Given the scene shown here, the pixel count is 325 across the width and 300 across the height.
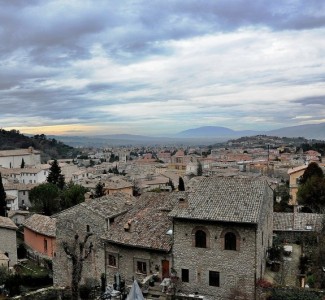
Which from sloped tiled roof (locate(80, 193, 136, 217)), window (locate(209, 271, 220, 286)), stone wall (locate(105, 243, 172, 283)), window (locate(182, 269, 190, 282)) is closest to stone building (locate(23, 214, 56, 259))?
sloped tiled roof (locate(80, 193, 136, 217))

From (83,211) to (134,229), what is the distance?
402 centimetres

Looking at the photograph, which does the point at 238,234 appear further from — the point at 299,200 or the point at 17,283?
the point at 299,200

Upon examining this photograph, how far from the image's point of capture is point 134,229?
88.2 ft

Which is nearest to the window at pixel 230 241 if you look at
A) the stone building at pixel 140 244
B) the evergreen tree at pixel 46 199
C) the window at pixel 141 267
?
the stone building at pixel 140 244

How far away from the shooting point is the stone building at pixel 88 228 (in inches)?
1104

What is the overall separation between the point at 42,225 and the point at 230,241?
25386mm

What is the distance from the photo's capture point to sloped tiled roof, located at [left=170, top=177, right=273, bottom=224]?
23.0 meters

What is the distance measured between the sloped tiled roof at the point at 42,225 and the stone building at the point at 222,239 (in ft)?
62.8

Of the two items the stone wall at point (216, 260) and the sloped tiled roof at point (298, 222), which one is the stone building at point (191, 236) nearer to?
the stone wall at point (216, 260)

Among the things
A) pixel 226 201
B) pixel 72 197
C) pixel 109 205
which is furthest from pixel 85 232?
pixel 72 197

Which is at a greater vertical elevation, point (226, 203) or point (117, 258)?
point (226, 203)

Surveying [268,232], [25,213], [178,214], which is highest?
[178,214]

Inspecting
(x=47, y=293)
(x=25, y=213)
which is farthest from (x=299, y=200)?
(x=25, y=213)

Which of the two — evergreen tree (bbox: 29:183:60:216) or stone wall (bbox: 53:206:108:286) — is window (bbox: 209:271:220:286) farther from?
evergreen tree (bbox: 29:183:60:216)
